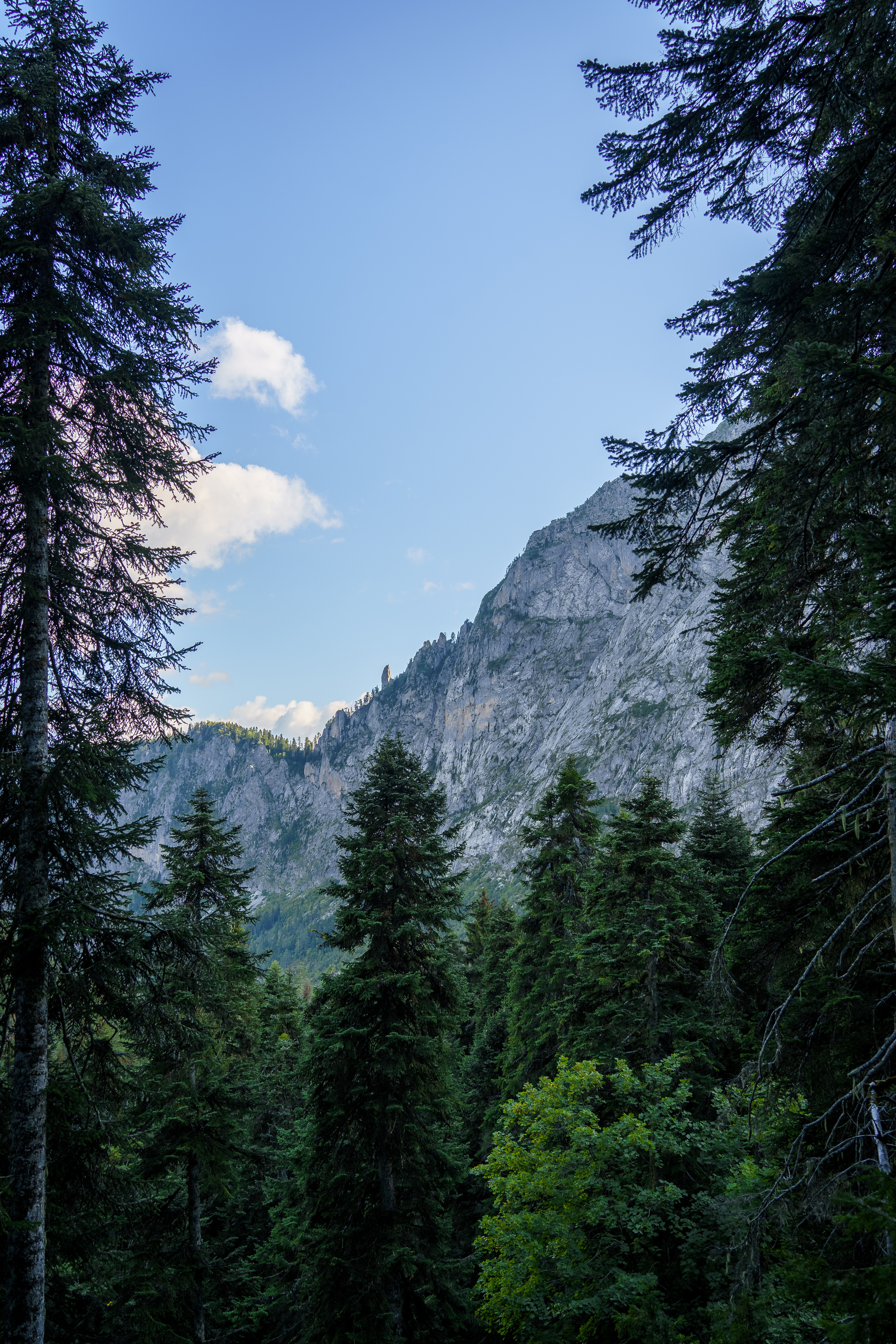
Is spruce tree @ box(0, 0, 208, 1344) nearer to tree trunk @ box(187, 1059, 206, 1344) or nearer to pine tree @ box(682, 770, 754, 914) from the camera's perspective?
tree trunk @ box(187, 1059, 206, 1344)

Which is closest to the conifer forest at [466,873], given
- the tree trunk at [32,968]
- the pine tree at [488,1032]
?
the tree trunk at [32,968]

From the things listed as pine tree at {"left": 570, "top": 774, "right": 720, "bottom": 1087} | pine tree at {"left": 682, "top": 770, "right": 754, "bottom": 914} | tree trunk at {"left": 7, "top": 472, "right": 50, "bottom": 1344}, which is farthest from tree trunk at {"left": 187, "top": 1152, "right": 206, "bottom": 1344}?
pine tree at {"left": 682, "top": 770, "right": 754, "bottom": 914}

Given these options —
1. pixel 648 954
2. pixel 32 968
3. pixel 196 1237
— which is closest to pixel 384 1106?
pixel 196 1237

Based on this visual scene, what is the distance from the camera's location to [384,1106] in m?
12.2

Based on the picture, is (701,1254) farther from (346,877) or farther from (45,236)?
(45,236)

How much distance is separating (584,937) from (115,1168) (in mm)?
10220

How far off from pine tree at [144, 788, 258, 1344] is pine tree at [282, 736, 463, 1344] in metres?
1.78

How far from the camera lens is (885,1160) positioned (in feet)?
10.8

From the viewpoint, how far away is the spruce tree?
604 centimetres

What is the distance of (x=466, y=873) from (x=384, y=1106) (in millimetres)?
4730

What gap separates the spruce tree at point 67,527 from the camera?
6.04 meters

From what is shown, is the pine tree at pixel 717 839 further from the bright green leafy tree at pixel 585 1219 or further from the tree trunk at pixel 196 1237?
the tree trunk at pixel 196 1237

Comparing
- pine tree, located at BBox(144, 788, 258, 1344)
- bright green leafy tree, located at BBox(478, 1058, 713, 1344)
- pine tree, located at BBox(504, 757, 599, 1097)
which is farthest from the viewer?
pine tree, located at BBox(504, 757, 599, 1097)

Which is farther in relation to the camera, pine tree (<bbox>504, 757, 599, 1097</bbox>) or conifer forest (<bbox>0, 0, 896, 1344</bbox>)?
pine tree (<bbox>504, 757, 599, 1097</bbox>)
